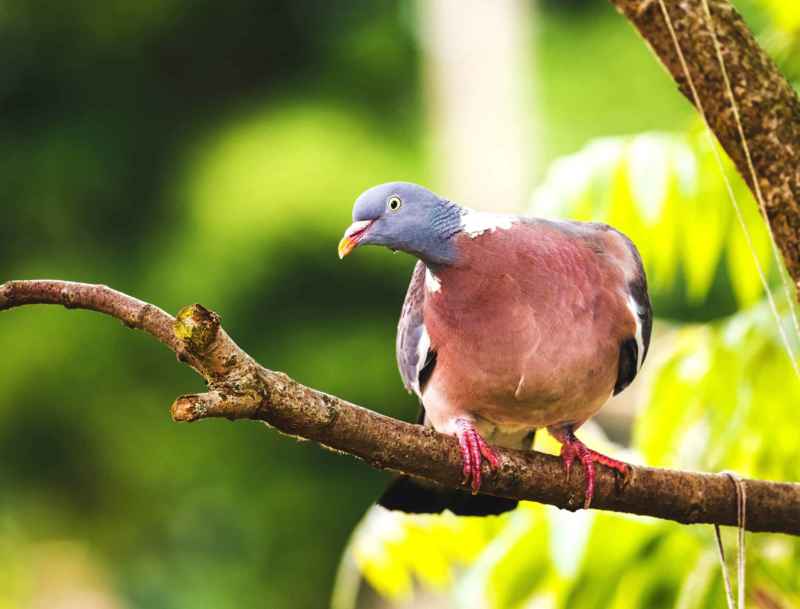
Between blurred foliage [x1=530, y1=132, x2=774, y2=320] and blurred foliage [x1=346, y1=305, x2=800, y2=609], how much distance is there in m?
0.13

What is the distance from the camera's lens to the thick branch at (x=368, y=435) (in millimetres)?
1303

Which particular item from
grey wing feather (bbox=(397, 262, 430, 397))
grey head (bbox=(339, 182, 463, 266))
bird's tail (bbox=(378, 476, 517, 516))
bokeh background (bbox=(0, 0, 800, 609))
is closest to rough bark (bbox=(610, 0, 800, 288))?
grey head (bbox=(339, 182, 463, 266))

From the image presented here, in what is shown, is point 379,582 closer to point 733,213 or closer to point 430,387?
point 430,387

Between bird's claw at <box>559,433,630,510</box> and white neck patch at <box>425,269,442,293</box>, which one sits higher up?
white neck patch at <box>425,269,442,293</box>

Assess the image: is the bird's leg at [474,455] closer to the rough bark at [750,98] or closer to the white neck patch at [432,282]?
the white neck patch at [432,282]

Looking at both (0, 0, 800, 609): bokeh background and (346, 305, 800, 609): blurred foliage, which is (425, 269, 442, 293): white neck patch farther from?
(0, 0, 800, 609): bokeh background

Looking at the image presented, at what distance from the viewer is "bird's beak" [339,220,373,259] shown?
175cm

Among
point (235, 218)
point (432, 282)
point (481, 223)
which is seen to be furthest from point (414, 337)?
point (235, 218)

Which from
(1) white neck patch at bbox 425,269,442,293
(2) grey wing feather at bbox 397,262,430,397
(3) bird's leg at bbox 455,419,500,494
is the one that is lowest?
(3) bird's leg at bbox 455,419,500,494

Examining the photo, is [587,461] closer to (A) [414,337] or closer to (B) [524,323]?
(B) [524,323]

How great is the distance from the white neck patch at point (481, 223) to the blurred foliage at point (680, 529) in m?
0.50

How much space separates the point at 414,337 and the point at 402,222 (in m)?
0.24

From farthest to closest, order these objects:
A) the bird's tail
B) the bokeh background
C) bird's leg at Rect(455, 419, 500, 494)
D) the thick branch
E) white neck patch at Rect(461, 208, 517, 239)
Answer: the bokeh background, the bird's tail, white neck patch at Rect(461, 208, 517, 239), bird's leg at Rect(455, 419, 500, 494), the thick branch

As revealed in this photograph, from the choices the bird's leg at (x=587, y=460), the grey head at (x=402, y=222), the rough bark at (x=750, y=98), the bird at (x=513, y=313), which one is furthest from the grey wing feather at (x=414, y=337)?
the rough bark at (x=750, y=98)
